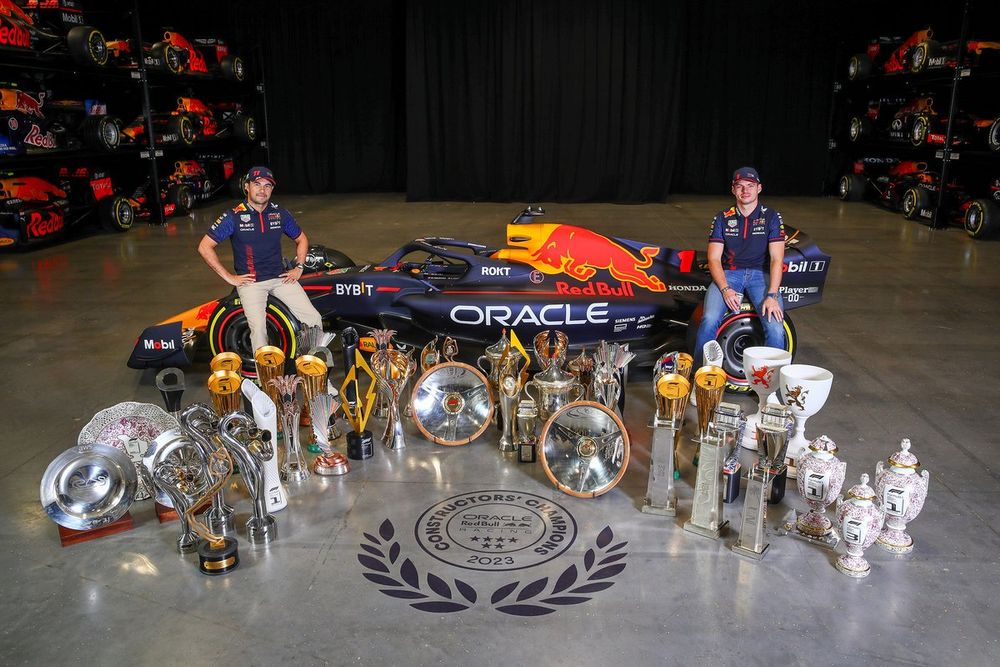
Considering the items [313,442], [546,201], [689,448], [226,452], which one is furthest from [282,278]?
[546,201]

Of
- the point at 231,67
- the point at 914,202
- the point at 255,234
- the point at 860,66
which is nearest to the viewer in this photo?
the point at 255,234

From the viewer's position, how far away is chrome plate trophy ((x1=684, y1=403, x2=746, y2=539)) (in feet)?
12.9

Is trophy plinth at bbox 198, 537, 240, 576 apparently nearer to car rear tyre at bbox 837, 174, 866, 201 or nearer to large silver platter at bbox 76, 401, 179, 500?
large silver platter at bbox 76, 401, 179, 500

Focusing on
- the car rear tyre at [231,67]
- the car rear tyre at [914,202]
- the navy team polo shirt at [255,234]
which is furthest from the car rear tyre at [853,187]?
the navy team polo shirt at [255,234]

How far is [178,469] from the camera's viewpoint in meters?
3.83

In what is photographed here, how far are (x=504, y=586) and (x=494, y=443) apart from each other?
1552 mm

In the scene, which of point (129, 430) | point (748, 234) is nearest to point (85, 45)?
point (129, 430)

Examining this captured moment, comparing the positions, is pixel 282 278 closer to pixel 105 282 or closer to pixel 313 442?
pixel 313 442

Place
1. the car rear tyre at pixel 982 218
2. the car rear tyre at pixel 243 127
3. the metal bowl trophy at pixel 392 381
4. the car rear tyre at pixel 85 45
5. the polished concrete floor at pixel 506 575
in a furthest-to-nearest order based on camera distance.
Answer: the car rear tyre at pixel 243 127
the car rear tyre at pixel 982 218
the car rear tyre at pixel 85 45
the metal bowl trophy at pixel 392 381
the polished concrete floor at pixel 506 575

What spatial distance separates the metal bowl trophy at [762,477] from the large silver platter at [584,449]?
758 millimetres

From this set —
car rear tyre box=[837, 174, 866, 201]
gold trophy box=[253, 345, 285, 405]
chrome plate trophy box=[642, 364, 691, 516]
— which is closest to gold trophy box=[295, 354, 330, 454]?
gold trophy box=[253, 345, 285, 405]

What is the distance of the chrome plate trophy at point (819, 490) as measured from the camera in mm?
3896

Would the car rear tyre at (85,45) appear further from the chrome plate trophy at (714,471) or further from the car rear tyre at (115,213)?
the chrome plate trophy at (714,471)

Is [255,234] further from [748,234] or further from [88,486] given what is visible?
[748,234]
